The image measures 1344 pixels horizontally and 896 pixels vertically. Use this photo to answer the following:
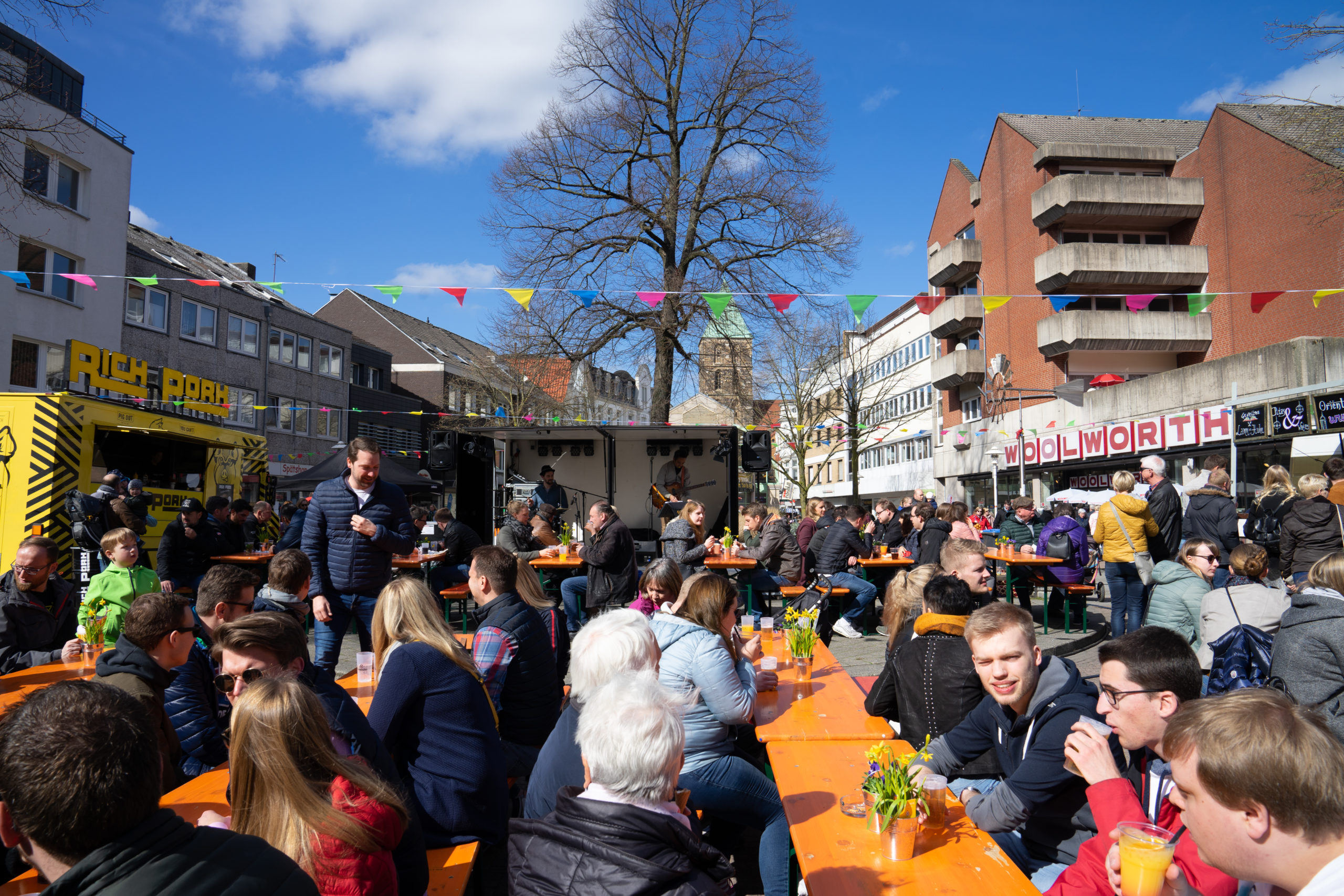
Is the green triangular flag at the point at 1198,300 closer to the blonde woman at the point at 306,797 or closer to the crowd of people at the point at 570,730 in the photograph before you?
the crowd of people at the point at 570,730

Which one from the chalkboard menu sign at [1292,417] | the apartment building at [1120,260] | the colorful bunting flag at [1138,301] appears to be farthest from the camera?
the apartment building at [1120,260]

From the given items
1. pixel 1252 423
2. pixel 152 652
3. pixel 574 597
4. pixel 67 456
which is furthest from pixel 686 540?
pixel 1252 423

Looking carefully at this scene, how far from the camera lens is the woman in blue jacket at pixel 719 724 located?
3.32m

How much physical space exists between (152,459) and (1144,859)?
15385 millimetres

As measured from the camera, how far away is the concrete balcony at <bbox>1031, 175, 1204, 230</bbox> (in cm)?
2989

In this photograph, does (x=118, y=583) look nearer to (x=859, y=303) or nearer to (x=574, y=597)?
(x=574, y=597)

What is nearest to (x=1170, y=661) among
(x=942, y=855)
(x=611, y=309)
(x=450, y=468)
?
(x=942, y=855)

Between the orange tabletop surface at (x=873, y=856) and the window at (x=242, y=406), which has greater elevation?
the window at (x=242, y=406)

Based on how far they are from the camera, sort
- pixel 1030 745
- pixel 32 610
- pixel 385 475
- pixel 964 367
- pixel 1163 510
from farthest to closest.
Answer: pixel 964 367 → pixel 385 475 → pixel 1163 510 → pixel 32 610 → pixel 1030 745

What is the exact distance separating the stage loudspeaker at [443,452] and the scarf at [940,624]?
892 centimetres

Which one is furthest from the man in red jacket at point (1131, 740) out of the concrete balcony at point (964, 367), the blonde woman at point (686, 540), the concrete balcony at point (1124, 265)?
the concrete balcony at point (964, 367)

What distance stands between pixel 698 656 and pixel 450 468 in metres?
8.78

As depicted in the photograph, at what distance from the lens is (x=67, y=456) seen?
11109mm

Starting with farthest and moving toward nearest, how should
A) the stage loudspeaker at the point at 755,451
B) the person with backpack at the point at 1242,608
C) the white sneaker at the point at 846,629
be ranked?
the stage loudspeaker at the point at 755,451 → the white sneaker at the point at 846,629 → the person with backpack at the point at 1242,608
